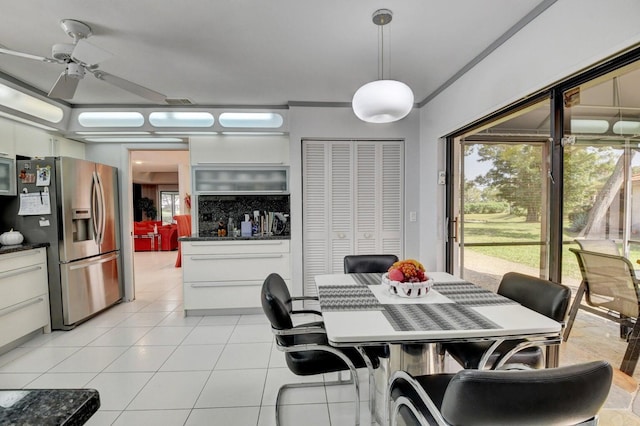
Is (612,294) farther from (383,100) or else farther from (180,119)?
(180,119)

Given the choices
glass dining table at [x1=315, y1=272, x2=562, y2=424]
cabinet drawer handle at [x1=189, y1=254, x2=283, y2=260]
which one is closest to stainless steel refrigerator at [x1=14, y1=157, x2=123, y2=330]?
cabinet drawer handle at [x1=189, y1=254, x2=283, y2=260]

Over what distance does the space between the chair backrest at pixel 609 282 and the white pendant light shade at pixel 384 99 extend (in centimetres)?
142

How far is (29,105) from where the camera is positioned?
3166 millimetres

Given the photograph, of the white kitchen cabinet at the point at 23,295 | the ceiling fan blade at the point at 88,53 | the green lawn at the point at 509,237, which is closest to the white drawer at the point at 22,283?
the white kitchen cabinet at the point at 23,295

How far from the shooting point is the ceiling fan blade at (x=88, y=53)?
1969 millimetres

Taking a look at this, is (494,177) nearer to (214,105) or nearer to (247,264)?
(247,264)

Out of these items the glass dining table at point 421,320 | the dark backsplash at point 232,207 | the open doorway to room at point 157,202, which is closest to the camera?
the glass dining table at point 421,320

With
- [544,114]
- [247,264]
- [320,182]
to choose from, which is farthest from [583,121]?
[247,264]

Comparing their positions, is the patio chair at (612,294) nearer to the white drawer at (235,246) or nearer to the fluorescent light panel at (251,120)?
the white drawer at (235,246)

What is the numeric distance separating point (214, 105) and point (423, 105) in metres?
2.50

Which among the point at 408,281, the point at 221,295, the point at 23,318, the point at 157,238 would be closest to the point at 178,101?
the point at 221,295

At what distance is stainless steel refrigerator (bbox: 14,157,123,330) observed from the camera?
125 inches

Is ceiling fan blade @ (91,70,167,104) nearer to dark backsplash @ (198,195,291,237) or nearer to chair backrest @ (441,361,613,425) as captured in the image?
dark backsplash @ (198,195,291,237)

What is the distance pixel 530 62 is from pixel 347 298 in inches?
76.4
